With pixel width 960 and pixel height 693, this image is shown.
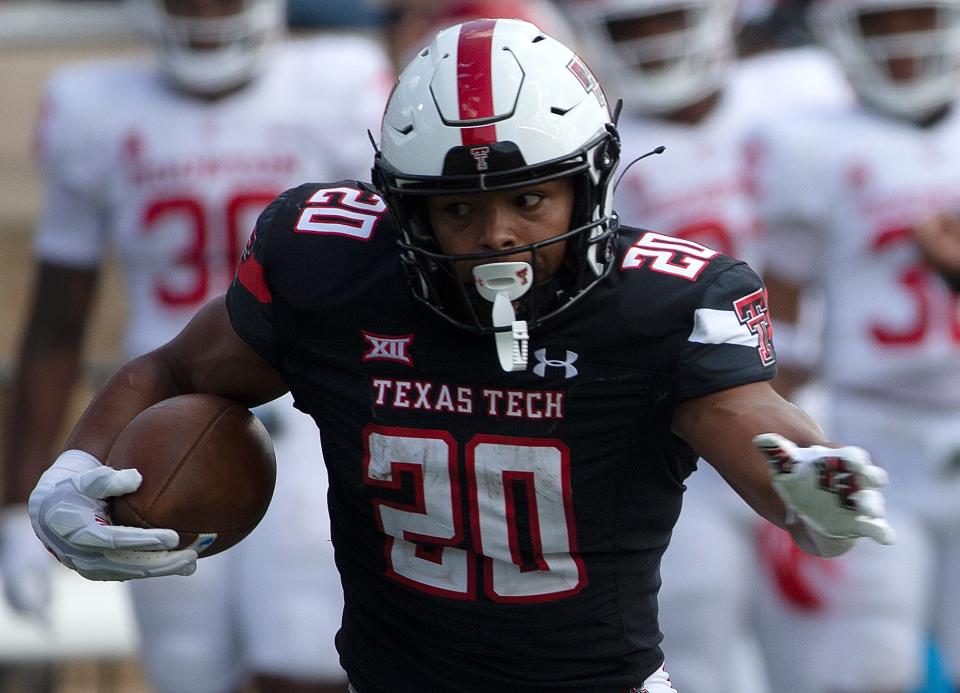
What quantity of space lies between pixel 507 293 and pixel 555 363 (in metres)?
0.13

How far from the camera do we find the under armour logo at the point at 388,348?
285cm

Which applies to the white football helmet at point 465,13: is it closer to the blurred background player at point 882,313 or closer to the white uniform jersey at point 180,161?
the white uniform jersey at point 180,161

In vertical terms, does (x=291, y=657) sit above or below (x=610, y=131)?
below

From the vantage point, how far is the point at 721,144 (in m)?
5.31

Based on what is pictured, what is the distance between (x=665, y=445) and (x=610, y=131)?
470mm

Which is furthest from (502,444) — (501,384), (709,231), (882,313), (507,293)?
(709,231)

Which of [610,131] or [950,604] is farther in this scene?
[950,604]

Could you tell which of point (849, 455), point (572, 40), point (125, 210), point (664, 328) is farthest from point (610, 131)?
point (572, 40)

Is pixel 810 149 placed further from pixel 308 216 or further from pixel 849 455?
pixel 849 455

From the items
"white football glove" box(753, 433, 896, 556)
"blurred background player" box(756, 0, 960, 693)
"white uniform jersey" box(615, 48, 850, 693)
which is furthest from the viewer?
"white uniform jersey" box(615, 48, 850, 693)

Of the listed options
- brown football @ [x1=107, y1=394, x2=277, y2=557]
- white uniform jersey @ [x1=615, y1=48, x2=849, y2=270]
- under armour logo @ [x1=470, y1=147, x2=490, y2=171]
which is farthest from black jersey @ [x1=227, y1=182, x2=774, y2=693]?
white uniform jersey @ [x1=615, y1=48, x2=849, y2=270]

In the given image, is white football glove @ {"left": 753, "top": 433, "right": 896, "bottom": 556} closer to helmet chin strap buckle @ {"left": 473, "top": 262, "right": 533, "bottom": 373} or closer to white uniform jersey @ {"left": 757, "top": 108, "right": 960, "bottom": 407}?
helmet chin strap buckle @ {"left": 473, "top": 262, "right": 533, "bottom": 373}

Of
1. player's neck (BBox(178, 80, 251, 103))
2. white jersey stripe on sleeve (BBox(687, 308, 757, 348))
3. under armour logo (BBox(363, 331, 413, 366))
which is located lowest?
player's neck (BBox(178, 80, 251, 103))

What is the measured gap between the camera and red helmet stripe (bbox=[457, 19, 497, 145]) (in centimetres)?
276
